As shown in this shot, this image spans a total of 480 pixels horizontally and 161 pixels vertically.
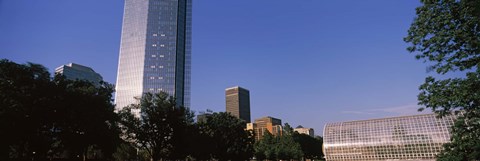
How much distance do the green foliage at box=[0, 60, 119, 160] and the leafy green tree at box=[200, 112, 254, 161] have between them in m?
19.6

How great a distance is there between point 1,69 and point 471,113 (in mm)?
45165

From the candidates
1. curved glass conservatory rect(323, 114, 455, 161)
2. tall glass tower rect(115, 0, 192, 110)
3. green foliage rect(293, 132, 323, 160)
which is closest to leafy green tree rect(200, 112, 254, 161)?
curved glass conservatory rect(323, 114, 455, 161)

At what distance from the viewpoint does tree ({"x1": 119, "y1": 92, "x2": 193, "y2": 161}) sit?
47.7 m

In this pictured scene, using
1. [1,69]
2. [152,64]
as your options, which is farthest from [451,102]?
[152,64]

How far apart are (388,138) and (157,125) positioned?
62.4 meters

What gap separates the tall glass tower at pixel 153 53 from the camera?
15038 centimetres

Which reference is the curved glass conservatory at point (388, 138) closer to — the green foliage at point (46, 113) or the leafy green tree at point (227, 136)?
the leafy green tree at point (227, 136)

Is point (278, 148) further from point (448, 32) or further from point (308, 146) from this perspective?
point (448, 32)

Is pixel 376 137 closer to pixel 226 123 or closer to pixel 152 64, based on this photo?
pixel 226 123

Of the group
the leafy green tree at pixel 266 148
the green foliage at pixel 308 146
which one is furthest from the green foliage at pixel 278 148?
the green foliage at pixel 308 146

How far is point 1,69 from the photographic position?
120 ft

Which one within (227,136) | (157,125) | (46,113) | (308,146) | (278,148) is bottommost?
(278,148)

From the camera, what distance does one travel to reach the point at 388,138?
265 ft

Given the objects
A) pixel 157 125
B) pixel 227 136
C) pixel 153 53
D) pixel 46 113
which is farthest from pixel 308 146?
pixel 153 53
